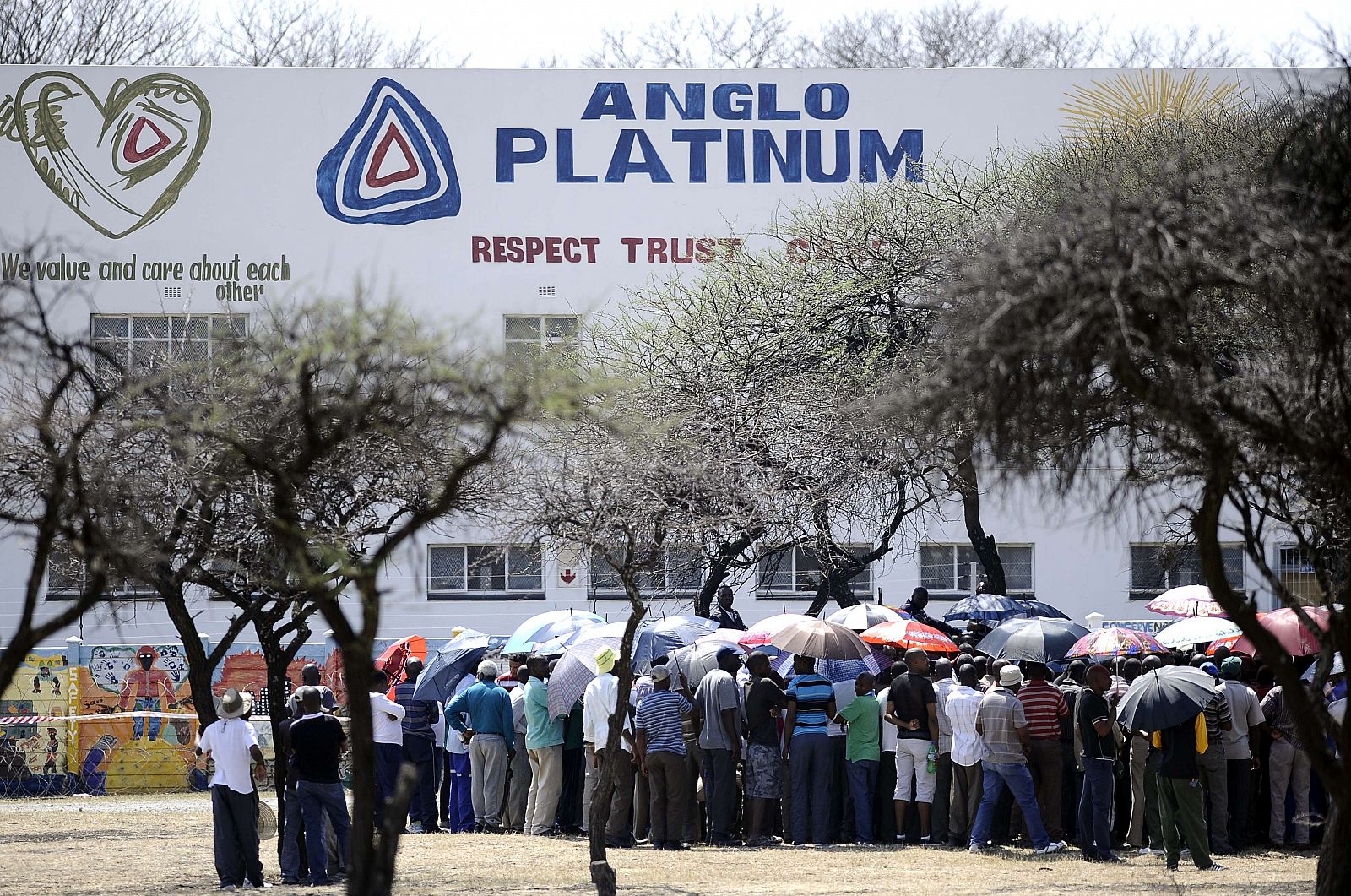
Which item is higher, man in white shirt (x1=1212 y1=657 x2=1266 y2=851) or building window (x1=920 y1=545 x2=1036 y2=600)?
building window (x1=920 y1=545 x2=1036 y2=600)

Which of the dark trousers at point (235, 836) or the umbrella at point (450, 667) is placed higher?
the umbrella at point (450, 667)

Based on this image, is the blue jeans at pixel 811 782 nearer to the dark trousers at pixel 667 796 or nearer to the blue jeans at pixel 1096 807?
the dark trousers at pixel 667 796

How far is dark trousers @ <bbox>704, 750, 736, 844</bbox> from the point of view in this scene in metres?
15.6

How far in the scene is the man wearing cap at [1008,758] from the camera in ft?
46.4

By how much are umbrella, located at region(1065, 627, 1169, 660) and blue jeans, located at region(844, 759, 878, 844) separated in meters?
4.19

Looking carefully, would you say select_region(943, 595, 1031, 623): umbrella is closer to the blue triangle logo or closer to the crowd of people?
the crowd of people

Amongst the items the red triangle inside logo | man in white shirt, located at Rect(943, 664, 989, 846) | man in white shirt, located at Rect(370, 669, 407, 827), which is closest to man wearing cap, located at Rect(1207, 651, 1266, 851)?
man in white shirt, located at Rect(943, 664, 989, 846)

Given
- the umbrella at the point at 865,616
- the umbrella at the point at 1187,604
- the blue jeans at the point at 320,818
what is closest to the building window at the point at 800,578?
the umbrella at the point at 1187,604

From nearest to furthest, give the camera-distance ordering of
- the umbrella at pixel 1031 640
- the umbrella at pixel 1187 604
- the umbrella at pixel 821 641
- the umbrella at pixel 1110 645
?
the umbrella at pixel 821 641 → the umbrella at pixel 1110 645 → the umbrella at pixel 1031 640 → the umbrella at pixel 1187 604

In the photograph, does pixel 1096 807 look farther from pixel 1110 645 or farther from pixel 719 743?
pixel 1110 645

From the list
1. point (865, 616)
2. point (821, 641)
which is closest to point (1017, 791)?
point (821, 641)

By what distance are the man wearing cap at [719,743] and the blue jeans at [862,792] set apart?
3.68 feet

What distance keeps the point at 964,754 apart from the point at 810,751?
1.51 meters

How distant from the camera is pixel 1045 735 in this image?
14422mm
